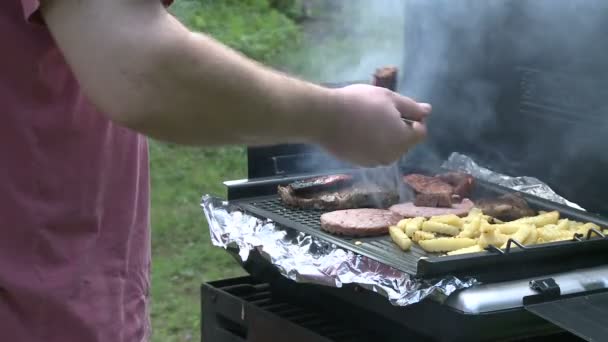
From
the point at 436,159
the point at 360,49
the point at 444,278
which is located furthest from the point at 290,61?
the point at 444,278

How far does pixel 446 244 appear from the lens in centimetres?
206

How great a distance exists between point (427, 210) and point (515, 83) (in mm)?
514

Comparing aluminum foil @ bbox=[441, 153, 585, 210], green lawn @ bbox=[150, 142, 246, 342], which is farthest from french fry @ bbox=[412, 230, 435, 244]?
green lawn @ bbox=[150, 142, 246, 342]

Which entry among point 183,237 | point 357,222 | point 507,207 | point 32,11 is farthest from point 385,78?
point 183,237

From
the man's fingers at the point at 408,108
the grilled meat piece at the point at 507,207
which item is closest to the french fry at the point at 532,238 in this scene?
the grilled meat piece at the point at 507,207

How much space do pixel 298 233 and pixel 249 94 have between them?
1.02m

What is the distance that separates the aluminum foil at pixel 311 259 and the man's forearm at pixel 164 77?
0.65m

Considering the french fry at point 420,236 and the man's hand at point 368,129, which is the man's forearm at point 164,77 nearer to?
the man's hand at point 368,129

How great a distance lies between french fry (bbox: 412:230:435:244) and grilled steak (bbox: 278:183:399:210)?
0.33 meters

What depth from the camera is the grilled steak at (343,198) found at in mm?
2441

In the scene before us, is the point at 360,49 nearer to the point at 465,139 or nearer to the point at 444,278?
the point at 465,139

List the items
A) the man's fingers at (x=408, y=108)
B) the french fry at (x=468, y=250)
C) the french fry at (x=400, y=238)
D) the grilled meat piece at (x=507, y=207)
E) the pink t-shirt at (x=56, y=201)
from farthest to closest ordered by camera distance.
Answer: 1. the grilled meat piece at (x=507, y=207)
2. the french fry at (x=400, y=238)
3. the french fry at (x=468, y=250)
4. the man's fingers at (x=408, y=108)
5. the pink t-shirt at (x=56, y=201)

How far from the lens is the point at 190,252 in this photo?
15.3 ft

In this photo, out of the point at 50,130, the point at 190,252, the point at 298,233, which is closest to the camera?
the point at 50,130
